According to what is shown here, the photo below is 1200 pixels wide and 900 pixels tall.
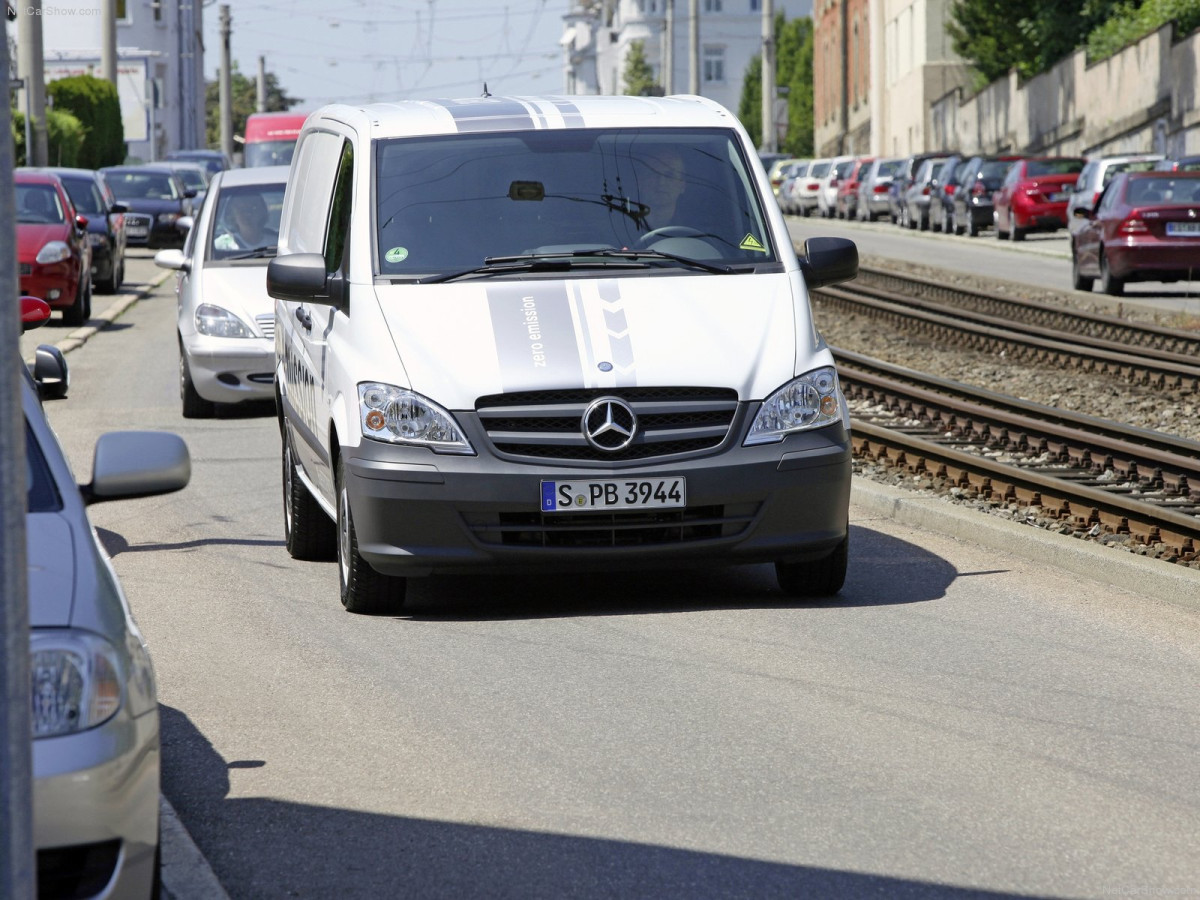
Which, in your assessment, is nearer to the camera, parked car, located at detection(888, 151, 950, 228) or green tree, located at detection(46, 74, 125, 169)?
parked car, located at detection(888, 151, 950, 228)

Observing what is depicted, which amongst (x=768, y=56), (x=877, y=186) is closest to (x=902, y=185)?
(x=877, y=186)

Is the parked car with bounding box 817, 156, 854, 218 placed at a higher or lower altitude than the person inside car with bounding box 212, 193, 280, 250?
higher

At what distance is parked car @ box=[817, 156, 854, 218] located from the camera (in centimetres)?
→ 5784

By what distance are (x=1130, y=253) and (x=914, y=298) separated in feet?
8.79

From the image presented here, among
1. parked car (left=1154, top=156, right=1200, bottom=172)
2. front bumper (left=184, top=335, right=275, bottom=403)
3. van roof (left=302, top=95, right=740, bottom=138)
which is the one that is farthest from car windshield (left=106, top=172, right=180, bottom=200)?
van roof (left=302, top=95, right=740, bottom=138)

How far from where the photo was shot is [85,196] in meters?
27.4

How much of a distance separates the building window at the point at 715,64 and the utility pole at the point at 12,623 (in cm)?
14125

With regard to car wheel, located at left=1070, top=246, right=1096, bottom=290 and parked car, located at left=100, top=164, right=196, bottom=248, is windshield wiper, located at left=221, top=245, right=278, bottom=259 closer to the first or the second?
car wheel, located at left=1070, top=246, right=1096, bottom=290

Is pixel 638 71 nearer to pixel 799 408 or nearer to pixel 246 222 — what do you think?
pixel 246 222

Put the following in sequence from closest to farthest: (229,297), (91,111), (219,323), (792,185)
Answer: (219,323)
(229,297)
(91,111)
(792,185)

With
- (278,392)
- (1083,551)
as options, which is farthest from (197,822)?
(278,392)

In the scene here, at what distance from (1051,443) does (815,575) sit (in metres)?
4.89

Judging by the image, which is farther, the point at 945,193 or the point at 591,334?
the point at 945,193

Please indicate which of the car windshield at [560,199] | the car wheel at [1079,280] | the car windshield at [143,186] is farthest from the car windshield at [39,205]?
the car windshield at [560,199]
